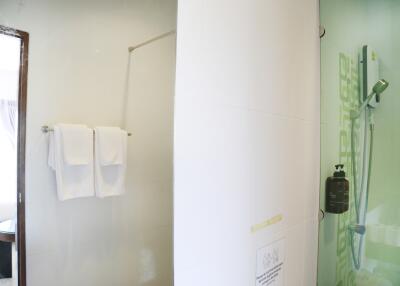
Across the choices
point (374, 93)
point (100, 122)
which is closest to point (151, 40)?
point (100, 122)

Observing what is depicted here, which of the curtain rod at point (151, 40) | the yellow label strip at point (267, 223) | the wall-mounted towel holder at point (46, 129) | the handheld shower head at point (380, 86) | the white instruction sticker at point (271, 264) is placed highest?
the handheld shower head at point (380, 86)

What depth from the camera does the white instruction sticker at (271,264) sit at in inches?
37.7

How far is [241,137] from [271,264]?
52cm

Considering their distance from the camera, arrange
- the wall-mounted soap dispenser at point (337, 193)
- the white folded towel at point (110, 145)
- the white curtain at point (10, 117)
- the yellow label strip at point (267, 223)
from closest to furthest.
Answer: the white curtain at point (10, 117) → the white folded towel at point (110, 145) → the yellow label strip at point (267, 223) → the wall-mounted soap dispenser at point (337, 193)

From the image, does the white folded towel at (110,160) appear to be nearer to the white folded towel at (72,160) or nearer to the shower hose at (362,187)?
the white folded towel at (72,160)

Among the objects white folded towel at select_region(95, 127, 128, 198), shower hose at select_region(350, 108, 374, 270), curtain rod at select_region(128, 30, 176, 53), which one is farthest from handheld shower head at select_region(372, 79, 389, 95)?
white folded towel at select_region(95, 127, 128, 198)

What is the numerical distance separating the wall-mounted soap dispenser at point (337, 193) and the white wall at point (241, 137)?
0.13 meters

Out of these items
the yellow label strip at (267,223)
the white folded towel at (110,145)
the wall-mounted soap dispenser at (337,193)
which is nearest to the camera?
the white folded towel at (110,145)

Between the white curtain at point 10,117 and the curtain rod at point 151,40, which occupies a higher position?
the curtain rod at point 151,40

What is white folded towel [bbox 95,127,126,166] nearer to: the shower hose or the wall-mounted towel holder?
the wall-mounted towel holder

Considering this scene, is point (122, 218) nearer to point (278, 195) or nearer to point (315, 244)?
point (278, 195)

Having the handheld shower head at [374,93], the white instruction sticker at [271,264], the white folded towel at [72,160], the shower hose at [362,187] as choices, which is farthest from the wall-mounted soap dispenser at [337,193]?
the white folded towel at [72,160]

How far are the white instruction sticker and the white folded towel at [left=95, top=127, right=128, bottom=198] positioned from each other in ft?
1.89

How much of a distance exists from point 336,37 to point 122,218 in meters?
1.40
